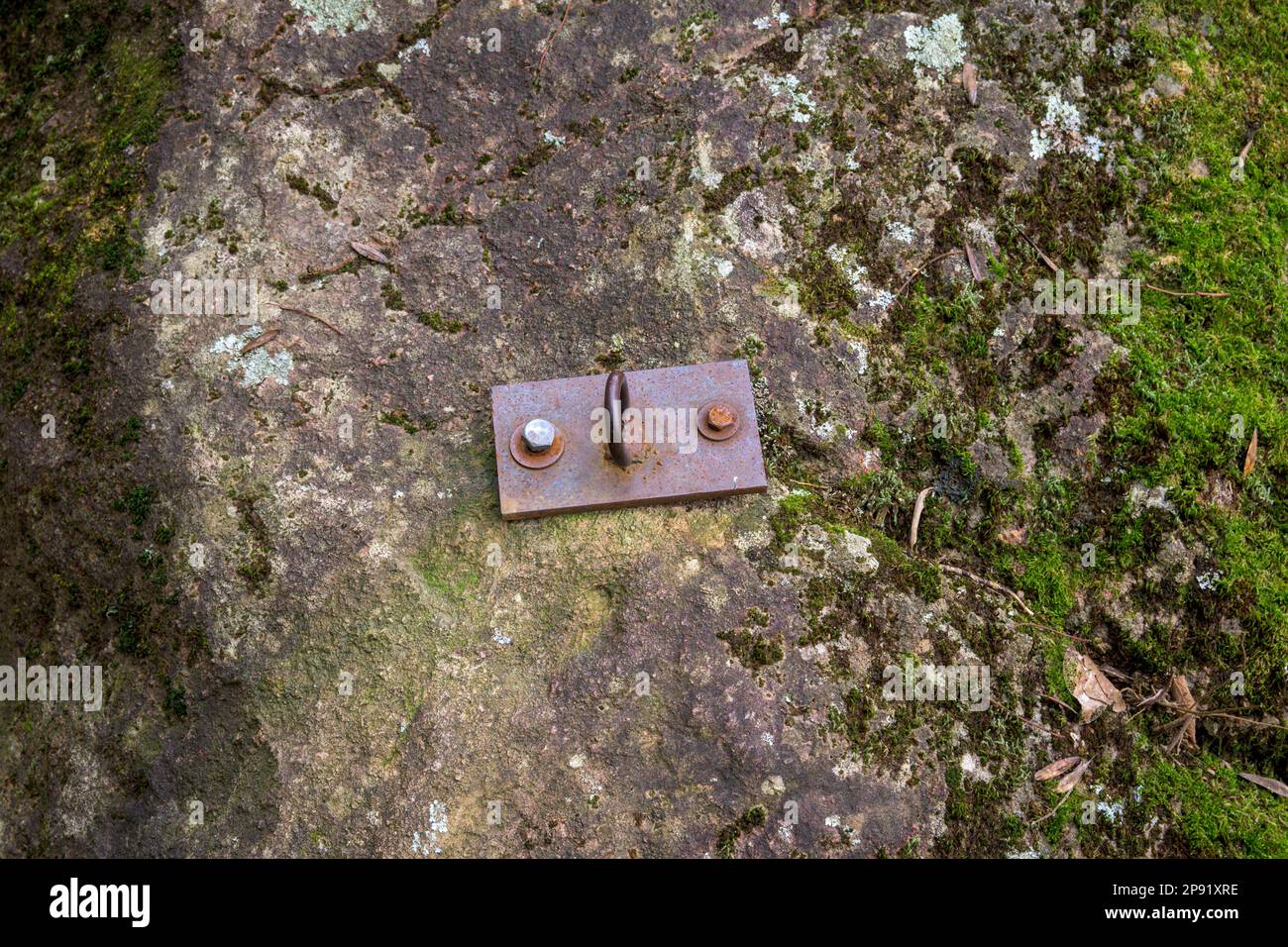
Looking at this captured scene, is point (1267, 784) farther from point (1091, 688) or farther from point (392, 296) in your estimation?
point (392, 296)

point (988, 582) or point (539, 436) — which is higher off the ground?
point (539, 436)

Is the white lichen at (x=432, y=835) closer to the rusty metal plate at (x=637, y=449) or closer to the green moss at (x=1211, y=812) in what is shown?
the rusty metal plate at (x=637, y=449)

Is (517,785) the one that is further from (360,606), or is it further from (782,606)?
(782,606)

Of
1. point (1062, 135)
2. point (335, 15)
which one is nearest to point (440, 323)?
point (335, 15)

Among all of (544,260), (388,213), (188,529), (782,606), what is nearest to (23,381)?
(188,529)

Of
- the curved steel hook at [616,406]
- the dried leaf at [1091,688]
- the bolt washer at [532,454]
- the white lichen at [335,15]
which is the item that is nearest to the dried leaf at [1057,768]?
the dried leaf at [1091,688]

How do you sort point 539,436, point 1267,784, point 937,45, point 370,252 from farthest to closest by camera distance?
point 937,45
point 370,252
point 1267,784
point 539,436

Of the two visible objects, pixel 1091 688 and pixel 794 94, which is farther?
pixel 794 94
